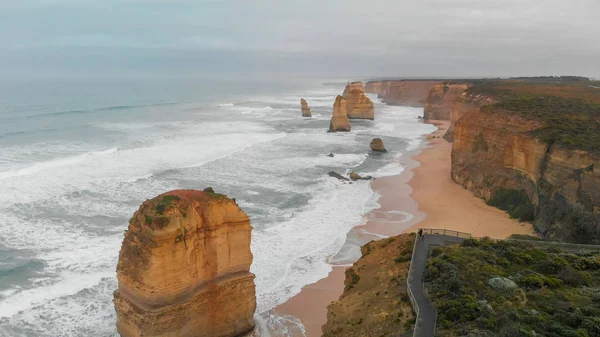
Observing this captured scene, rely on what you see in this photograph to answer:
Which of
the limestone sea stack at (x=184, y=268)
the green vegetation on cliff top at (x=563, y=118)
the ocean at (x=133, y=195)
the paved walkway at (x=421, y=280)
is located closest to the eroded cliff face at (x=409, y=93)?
the ocean at (x=133, y=195)

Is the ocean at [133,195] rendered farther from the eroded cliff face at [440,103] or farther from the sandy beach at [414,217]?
the eroded cliff face at [440,103]

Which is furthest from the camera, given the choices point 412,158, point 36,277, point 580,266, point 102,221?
point 412,158

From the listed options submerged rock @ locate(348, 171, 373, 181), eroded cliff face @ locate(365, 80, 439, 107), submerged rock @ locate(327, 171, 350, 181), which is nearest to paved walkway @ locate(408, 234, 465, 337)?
submerged rock @ locate(348, 171, 373, 181)

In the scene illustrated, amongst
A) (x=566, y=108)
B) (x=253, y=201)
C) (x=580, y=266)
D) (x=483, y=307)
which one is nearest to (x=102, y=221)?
(x=253, y=201)

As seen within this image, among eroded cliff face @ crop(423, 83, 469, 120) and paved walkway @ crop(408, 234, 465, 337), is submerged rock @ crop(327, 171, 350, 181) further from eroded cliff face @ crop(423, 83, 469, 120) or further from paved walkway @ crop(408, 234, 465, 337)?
eroded cliff face @ crop(423, 83, 469, 120)

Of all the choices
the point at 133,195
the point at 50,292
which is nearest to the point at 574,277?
the point at 50,292

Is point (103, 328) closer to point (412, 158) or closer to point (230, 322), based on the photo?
point (230, 322)

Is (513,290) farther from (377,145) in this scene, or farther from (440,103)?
(440,103)
